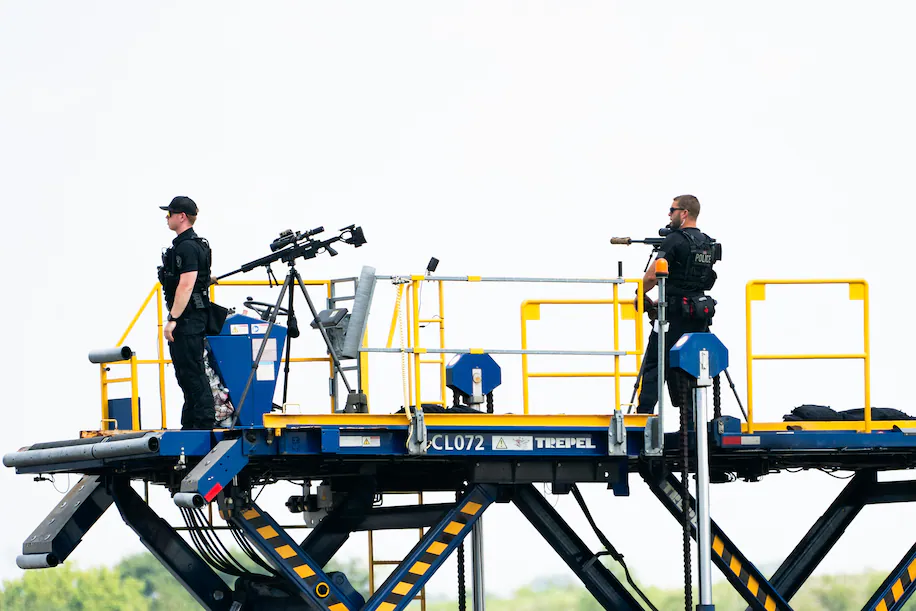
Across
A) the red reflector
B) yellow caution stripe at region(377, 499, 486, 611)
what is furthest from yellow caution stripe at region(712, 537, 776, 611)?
the red reflector

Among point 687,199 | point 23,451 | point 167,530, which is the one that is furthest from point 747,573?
point 23,451

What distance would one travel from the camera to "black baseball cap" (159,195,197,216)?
12922 millimetres

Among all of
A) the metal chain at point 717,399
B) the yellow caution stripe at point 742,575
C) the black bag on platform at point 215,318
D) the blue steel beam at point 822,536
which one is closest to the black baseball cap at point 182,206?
the black bag on platform at point 215,318

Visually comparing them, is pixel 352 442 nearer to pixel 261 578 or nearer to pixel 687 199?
pixel 261 578

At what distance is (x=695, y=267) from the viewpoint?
13.4m

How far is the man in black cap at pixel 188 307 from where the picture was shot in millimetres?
12688

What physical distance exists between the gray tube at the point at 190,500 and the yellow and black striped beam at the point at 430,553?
193cm

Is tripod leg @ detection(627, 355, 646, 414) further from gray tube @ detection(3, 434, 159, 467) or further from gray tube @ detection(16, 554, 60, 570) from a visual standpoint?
gray tube @ detection(16, 554, 60, 570)

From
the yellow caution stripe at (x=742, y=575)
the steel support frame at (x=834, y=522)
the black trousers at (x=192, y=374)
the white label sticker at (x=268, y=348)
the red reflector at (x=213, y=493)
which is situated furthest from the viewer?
the steel support frame at (x=834, y=522)

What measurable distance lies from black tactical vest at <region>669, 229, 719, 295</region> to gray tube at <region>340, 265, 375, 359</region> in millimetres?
2622

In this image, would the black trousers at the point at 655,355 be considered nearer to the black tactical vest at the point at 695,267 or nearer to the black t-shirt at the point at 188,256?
the black tactical vest at the point at 695,267

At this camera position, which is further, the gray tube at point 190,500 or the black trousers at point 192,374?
the black trousers at point 192,374

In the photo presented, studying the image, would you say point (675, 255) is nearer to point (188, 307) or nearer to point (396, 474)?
point (396, 474)

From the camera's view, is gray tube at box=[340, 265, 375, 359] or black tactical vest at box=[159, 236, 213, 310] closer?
black tactical vest at box=[159, 236, 213, 310]
